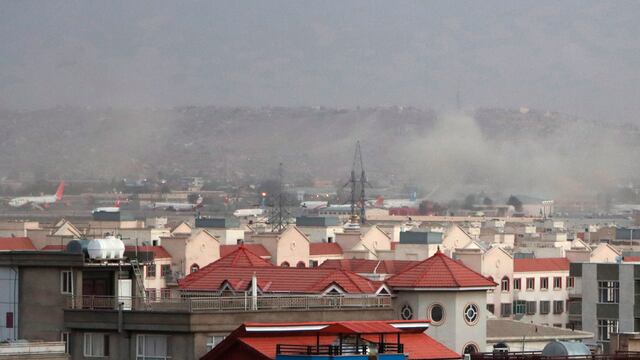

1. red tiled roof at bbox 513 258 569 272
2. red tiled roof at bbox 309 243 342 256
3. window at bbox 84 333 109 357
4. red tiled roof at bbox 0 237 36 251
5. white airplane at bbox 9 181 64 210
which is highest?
white airplane at bbox 9 181 64 210

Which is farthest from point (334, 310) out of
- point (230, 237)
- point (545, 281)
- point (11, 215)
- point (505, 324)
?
point (11, 215)

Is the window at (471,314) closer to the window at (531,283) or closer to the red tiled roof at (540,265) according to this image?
the window at (531,283)

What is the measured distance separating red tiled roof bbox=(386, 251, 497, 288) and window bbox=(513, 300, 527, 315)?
3625 cm

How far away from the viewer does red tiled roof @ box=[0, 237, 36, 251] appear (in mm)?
70375

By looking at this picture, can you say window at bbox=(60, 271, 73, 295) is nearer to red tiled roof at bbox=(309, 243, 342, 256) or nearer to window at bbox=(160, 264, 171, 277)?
window at bbox=(160, 264, 171, 277)

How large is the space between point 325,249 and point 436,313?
47.4m

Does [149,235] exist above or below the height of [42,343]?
above

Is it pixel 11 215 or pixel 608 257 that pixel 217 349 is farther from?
pixel 11 215

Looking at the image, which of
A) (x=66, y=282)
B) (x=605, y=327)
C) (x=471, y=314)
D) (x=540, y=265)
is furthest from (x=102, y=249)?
(x=540, y=265)

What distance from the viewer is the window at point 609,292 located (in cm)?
4288

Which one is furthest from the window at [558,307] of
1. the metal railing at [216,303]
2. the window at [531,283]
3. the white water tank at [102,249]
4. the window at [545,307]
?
the white water tank at [102,249]

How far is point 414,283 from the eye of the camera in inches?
1363

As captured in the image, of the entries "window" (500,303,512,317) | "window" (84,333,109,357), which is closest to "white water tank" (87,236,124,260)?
"window" (84,333,109,357)

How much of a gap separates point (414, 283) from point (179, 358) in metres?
8.01
